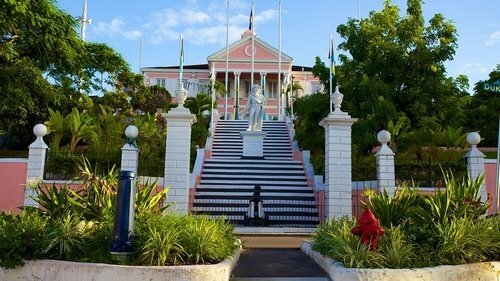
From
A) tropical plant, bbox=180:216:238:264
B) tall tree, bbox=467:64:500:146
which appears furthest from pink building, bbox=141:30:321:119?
tropical plant, bbox=180:216:238:264

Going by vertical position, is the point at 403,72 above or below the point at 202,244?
above

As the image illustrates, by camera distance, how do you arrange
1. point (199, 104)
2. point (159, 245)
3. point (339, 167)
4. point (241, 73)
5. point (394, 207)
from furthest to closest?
point (241, 73) < point (199, 104) < point (339, 167) < point (394, 207) < point (159, 245)

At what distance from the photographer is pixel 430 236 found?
679 cm

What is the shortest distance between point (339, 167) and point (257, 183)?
19.2 feet

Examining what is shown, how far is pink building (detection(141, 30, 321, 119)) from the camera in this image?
4831 centimetres

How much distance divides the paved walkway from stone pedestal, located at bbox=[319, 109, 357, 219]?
6.68 feet

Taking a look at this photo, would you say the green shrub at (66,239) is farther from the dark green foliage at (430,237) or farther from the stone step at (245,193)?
the stone step at (245,193)

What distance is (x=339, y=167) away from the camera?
12.8m

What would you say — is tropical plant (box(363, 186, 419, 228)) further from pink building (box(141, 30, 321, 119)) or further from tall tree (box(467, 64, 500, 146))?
pink building (box(141, 30, 321, 119))

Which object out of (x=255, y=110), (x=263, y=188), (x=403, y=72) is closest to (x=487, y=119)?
(x=403, y=72)

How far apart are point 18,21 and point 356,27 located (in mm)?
12765


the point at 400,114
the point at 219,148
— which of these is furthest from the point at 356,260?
the point at 219,148

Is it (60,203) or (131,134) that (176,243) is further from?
(131,134)

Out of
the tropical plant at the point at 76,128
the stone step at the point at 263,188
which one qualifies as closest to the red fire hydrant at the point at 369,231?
the stone step at the point at 263,188
